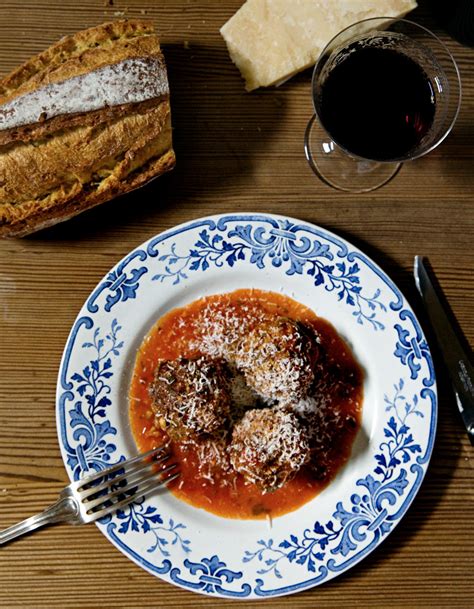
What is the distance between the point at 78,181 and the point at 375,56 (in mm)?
1013

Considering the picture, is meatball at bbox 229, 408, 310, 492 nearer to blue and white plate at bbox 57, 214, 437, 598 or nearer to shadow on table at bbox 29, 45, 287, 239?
blue and white plate at bbox 57, 214, 437, 598

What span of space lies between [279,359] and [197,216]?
2.10 feet

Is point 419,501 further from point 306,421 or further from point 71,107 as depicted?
point 71,107

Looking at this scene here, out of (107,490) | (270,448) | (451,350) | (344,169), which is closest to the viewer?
(270,448)

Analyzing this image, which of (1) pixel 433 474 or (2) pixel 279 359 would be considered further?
(1) pixel 433 474

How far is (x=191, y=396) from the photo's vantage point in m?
2.00

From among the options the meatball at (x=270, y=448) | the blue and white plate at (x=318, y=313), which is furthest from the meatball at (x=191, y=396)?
the blue and white plate at (x=318, y=313)

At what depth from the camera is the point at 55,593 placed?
7.23ft

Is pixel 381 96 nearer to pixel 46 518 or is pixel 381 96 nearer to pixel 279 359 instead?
pixel 279 359

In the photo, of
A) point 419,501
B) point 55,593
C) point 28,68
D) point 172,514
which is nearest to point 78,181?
point 28,68

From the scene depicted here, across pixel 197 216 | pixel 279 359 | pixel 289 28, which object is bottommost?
pixel 279 359

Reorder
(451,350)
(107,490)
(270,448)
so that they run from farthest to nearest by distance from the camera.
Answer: (451,350) → (107,490) → (270,448)

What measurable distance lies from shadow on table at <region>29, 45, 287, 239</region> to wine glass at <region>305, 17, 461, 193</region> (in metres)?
0.34

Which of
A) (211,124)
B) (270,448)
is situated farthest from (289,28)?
(270,448)
